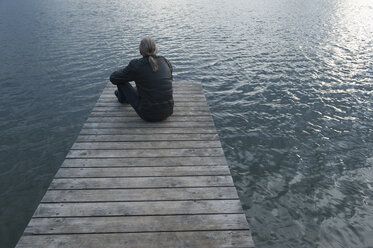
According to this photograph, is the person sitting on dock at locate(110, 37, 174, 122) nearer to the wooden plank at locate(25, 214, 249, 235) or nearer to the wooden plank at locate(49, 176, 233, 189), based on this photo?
the wooden plank at locate(49, 176, 233, 189)

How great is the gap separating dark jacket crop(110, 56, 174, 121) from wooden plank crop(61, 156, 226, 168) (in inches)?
64.0

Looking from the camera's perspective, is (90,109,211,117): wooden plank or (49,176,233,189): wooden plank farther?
(90,109,211,117): wooden plank

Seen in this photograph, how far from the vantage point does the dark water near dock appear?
643 centimetres

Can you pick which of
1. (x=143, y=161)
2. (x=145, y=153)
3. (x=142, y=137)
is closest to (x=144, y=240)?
(x=143, y=161)

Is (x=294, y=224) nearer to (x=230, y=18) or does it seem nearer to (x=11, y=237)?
(x=11, y=237)

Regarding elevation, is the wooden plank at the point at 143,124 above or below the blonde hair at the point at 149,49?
below

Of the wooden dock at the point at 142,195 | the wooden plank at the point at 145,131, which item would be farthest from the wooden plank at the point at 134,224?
the wooden plank at the point at 145,131

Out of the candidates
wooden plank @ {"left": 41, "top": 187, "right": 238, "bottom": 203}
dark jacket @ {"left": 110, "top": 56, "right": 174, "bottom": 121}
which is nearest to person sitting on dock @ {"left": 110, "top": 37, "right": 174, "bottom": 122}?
dark jacket @ {"left": 110, "top": 56, "right": 174, "bottom": 121}

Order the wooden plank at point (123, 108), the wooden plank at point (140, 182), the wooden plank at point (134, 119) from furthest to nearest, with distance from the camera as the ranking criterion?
the wooden plank at point (123, 108), the wooden plank at point (134, 119), the wooden plank at point (140, 182)

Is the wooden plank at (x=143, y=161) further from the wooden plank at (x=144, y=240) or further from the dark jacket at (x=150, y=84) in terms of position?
the wooden plank at (x=144, y=240)

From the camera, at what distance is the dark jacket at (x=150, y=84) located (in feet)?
21.0

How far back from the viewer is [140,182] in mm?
4961

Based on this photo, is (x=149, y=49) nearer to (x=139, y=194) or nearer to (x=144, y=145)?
(x=144, y=145)

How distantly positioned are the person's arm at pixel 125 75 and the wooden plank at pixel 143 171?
247cm
